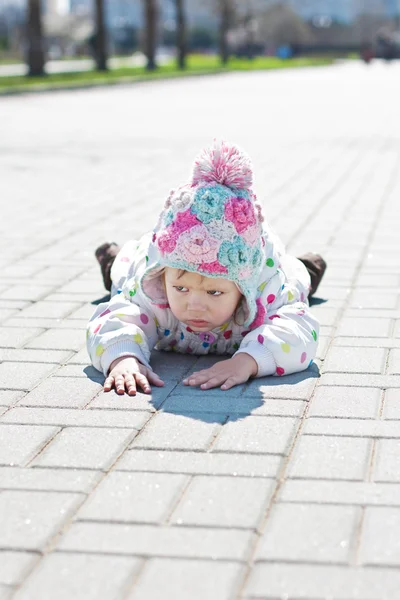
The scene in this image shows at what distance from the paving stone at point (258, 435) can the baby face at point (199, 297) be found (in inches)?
20.2

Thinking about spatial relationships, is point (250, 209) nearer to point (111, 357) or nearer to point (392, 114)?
point (111, 357)

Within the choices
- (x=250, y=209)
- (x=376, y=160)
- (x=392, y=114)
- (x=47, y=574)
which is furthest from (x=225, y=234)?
(x=392, y=114)

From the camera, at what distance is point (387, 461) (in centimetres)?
312

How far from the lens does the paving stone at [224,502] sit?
2756 mm

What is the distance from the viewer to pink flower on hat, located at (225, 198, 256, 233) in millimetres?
3723

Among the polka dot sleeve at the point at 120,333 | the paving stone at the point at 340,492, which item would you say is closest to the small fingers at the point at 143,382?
the polka dot sleeve at the point at 120,333

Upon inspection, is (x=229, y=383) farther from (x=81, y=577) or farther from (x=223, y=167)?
(x=81, y=577)

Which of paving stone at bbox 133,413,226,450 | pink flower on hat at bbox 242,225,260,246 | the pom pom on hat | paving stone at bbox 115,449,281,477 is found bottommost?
paving stone at bbox 133,413,226,450

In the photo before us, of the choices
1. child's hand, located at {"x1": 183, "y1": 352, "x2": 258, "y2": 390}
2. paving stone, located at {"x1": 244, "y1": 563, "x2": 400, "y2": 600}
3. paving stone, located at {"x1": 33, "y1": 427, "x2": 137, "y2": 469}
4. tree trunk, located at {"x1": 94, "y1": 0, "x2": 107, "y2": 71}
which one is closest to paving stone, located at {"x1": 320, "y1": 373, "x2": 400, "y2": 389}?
child's hand, located at {"x1": 183, "y1": 352, "x2": 258, "y2": 390}

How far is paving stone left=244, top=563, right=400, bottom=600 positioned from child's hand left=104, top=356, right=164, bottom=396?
1334 mm

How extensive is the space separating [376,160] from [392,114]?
650 centimetres

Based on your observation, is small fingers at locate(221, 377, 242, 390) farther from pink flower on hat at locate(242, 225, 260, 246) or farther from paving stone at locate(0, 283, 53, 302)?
paving stone at locate(0, 283, 53, 302)

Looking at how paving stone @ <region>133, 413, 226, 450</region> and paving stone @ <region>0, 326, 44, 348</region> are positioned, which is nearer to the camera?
paving stone @ <region>133, 413, 226, 450</region>

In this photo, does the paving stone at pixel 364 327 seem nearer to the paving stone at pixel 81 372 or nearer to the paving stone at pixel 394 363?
the paving stone at pixel 394 363
